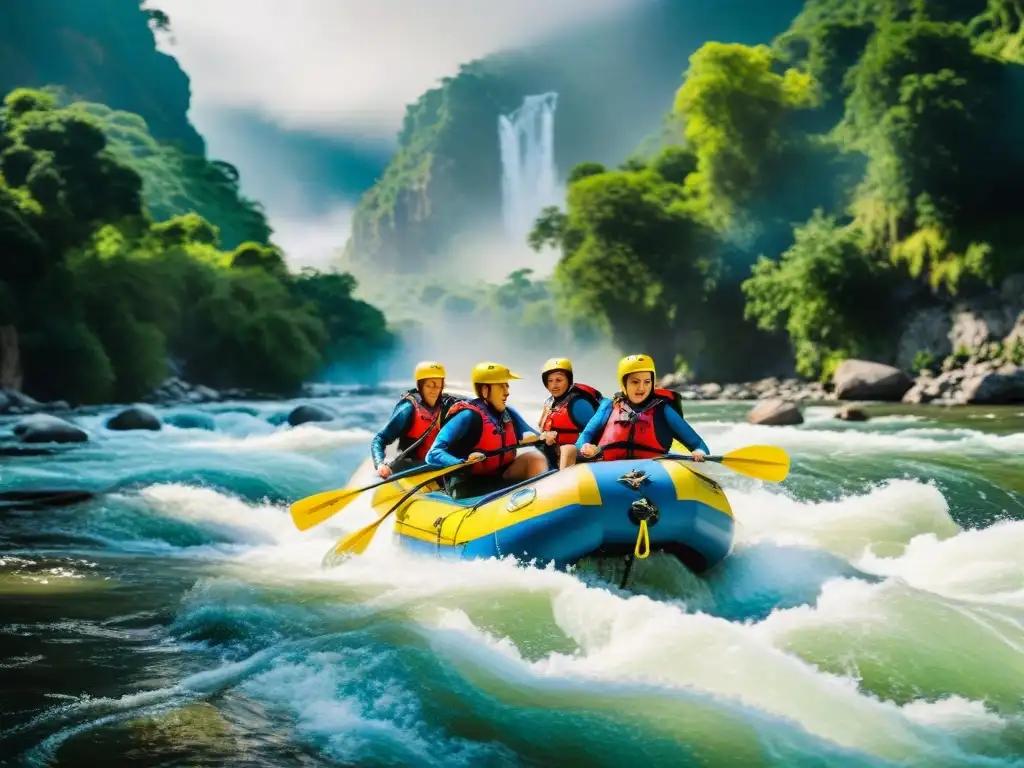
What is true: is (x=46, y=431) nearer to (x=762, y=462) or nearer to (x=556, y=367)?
(x=556, y=367)

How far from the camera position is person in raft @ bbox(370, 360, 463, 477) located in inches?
284

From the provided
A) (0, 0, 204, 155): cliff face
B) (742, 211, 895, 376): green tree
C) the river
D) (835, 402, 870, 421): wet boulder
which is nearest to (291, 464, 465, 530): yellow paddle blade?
the river

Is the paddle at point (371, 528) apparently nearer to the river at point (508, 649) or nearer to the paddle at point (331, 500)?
the paddle at point (331, 500)

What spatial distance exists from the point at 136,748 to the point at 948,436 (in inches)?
466

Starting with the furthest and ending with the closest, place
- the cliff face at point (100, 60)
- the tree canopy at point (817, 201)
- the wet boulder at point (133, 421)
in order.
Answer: the cliff face at point (100, 60) → the tree canopy at point (817, 201) → the wet boulder at point (133, 421)

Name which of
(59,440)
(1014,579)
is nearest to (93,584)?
(1014,579)

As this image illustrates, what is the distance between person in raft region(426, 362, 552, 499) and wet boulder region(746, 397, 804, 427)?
372 inches

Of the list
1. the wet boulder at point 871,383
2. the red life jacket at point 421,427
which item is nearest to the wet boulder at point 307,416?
the red life jacket at point 421,427

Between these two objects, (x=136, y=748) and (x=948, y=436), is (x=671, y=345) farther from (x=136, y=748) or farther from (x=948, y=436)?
(x=136, y=748)

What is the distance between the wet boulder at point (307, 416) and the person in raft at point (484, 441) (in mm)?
11643

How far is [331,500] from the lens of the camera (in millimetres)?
6625

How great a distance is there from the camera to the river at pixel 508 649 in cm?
341

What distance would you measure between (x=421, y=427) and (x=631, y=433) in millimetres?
1934

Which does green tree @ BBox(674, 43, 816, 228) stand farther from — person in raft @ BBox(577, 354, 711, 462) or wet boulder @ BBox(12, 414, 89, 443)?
person in raft @ BBox(577, 354, 711, 462)
